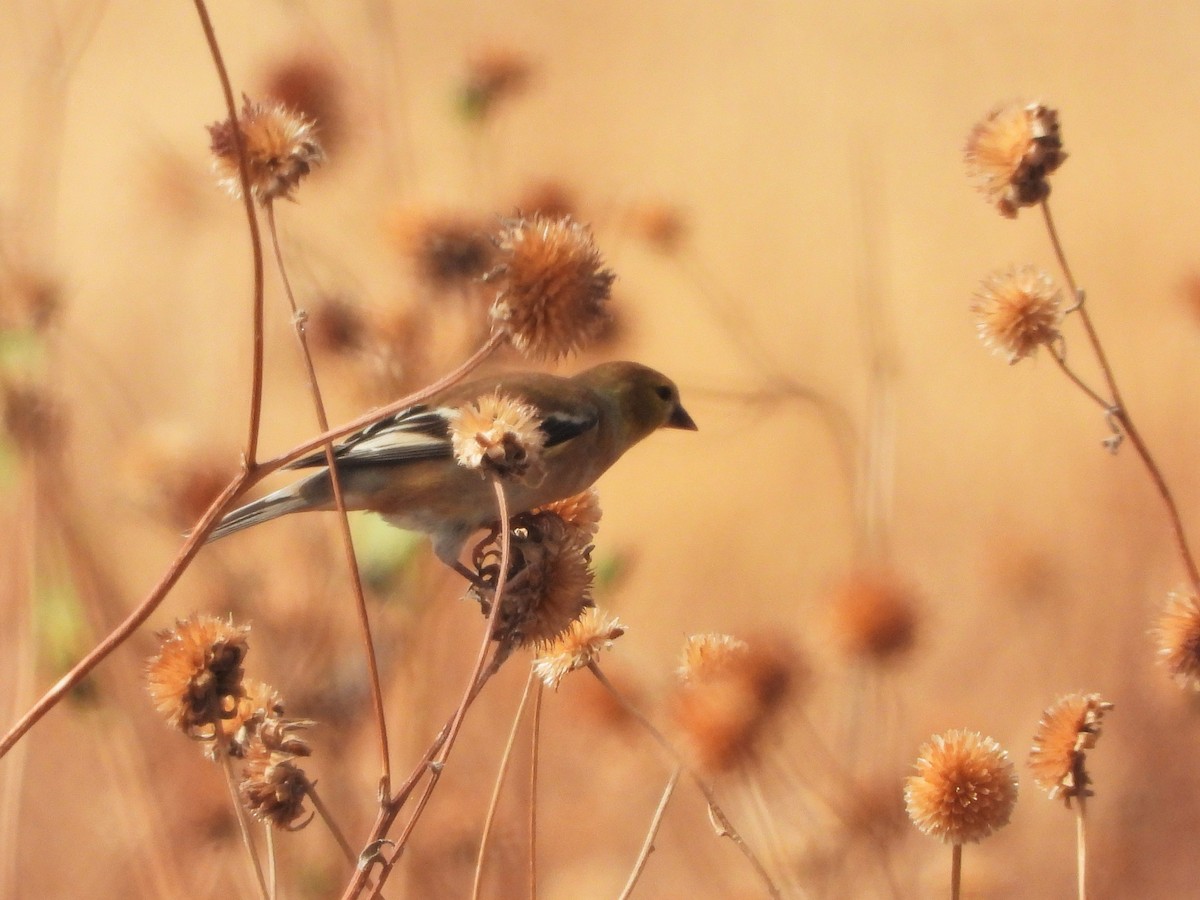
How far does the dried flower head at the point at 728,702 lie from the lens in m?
1.10

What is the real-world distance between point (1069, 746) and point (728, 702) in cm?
39

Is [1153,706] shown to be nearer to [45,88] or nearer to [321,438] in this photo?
[321,438]

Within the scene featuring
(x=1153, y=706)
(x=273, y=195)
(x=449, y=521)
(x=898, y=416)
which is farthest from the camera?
(x=898, y=416)

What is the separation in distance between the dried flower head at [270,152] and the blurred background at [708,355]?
75 cm

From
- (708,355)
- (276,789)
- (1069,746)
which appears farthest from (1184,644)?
(708,355)

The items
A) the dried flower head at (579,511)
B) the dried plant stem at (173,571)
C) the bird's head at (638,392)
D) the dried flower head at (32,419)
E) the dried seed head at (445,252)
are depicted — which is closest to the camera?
the dried plant stem at (173,571)

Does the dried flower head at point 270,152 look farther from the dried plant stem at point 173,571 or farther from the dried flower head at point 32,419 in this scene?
the dried flower head at point 32,419

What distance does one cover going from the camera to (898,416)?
337 centimetres

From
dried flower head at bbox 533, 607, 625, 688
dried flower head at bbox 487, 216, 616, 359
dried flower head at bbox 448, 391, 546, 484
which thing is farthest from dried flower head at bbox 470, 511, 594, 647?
dried flower head at bbox 487, 216, 616, 359

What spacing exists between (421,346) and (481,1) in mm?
2446

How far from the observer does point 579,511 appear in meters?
1.30

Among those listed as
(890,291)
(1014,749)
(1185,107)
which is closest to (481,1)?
(890,291)

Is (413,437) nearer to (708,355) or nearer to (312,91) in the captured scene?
(312,91)

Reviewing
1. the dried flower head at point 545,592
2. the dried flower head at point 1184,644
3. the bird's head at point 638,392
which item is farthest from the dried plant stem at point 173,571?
the bird's head at point 638,392
